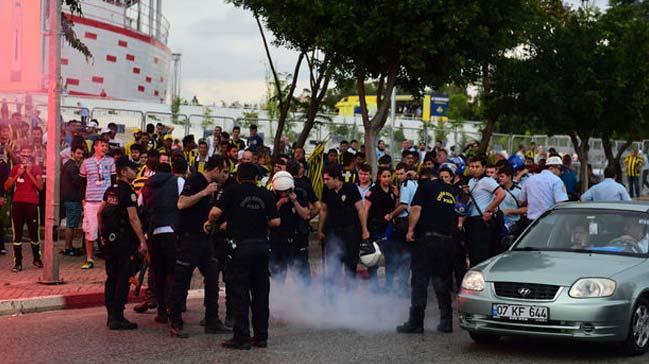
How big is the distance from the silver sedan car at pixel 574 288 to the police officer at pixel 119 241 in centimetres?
357

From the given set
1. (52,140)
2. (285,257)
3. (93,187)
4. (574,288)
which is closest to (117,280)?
(285,257)

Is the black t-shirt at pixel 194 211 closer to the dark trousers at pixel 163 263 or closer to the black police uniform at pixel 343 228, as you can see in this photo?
the dark trousers at pixel 163 263

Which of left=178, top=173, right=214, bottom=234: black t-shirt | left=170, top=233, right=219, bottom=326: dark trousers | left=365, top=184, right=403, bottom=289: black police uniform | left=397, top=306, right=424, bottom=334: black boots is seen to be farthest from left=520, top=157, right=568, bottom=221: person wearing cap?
left=178, top=173, right=214, bottom=234: black t-shirt

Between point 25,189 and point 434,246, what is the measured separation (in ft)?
22.8

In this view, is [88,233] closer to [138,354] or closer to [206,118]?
[138,354]

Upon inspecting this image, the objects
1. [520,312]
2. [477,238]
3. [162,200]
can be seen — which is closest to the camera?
[520,312]

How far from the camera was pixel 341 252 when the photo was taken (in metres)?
12.5

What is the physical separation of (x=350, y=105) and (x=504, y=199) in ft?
194

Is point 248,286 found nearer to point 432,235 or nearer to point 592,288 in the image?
point 432,235

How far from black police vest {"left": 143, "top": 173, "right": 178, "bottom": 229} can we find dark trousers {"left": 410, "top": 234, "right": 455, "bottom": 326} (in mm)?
2643

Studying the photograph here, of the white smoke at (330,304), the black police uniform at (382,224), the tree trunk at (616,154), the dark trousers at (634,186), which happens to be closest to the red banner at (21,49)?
the white smoke at (330,304)

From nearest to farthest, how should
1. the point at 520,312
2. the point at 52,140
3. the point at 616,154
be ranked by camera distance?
the point at 520,312
the point at 52,140
the point at 616,154

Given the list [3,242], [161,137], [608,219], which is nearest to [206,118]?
[161,137]

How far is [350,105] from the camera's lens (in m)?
73.5
